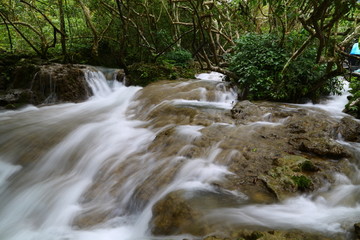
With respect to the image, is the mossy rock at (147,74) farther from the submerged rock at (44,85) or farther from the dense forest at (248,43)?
the submerged rock at (44,85)

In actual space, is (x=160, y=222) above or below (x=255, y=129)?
below

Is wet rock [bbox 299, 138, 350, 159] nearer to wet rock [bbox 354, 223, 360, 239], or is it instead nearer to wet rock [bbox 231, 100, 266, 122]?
wet rock [bbox 231, 100, 266, 122]

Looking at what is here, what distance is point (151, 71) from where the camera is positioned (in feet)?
29.5

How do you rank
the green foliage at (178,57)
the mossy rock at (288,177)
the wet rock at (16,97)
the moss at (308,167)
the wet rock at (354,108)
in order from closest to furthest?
1. the mossy rock at (288,177)
2. the moss at (308,167)
3. the wet rock at (354,108)
4. the wet rock at (16,97)
5. the green foliage at (178,57)

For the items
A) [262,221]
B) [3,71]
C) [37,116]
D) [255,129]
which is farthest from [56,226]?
[3,71]

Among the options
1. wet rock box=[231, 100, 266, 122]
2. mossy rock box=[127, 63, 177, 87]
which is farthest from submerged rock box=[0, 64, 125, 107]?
wet rock box=[231, 100, 266, 122]

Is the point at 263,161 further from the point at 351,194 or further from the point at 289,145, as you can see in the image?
the point at 351,194

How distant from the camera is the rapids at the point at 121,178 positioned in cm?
267

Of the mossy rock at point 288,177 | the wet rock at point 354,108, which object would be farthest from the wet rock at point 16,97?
the wet rock at point 354,108

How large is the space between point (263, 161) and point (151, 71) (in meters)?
6.38

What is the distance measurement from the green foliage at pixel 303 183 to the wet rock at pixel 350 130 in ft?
6.70

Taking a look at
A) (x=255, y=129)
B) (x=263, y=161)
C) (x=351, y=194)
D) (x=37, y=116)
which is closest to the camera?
(x=351, y=194)

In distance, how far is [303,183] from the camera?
297 centimetres

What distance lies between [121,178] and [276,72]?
5099 mm
